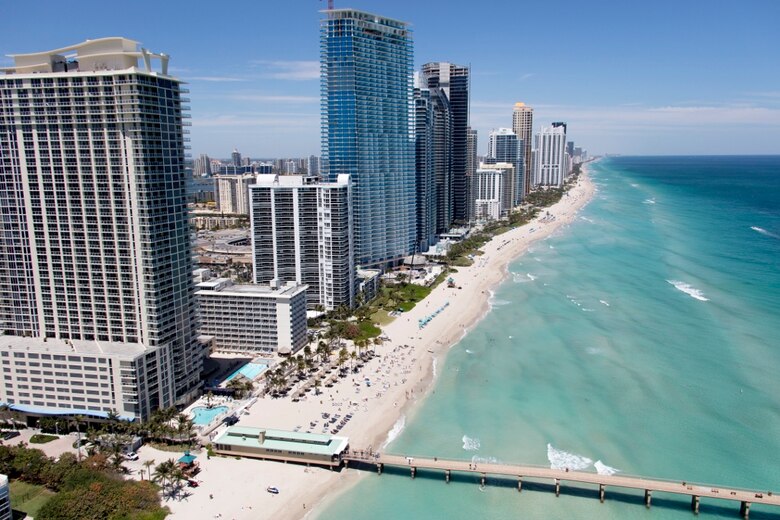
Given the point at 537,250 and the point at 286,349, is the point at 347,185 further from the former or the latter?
the point at 537,250

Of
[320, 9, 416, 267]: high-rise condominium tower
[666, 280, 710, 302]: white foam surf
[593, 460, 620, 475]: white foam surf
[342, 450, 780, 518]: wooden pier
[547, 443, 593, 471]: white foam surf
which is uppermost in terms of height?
[320, 9, 416, 267]: high-rise condominium tower

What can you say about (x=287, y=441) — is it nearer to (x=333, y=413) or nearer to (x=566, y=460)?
(x=333, y=413)

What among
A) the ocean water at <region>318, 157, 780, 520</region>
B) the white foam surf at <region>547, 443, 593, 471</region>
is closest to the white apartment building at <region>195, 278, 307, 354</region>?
the ocean water at <region>318, 157, 780, 520</region>

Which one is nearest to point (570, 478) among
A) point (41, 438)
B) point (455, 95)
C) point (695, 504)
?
point (695, 504)

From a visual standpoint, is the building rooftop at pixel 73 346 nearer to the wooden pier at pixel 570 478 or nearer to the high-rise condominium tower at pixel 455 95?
the wooden pier at pixel 570 478

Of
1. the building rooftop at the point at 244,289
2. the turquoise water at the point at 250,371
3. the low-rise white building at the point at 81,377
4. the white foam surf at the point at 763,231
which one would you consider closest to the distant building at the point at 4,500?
the low-rise white building at the point at 81,377

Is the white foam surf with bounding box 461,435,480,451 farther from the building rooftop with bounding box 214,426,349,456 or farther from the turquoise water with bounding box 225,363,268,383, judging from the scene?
the turquoise water with bounding box 225,363,268,383
